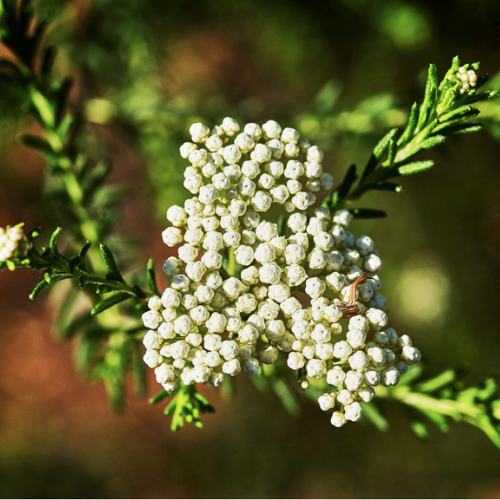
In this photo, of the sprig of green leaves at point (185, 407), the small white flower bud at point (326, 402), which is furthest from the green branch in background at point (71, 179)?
the small white flower bud at point (326, 402)

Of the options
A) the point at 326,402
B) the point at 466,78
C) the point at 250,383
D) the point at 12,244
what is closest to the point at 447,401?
the point at 326,402

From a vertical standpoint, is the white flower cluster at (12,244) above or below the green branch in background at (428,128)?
below

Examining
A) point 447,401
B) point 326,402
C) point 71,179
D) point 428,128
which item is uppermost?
point 71,179

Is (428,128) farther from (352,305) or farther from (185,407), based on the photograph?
(185,407)

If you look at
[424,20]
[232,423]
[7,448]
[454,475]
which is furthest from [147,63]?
[454,475]

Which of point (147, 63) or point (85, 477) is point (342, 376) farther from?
point (85, 477)

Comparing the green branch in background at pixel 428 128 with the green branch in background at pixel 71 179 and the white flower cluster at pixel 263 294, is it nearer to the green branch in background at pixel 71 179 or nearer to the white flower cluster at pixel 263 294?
the white flower cluster at pixel 263 294
